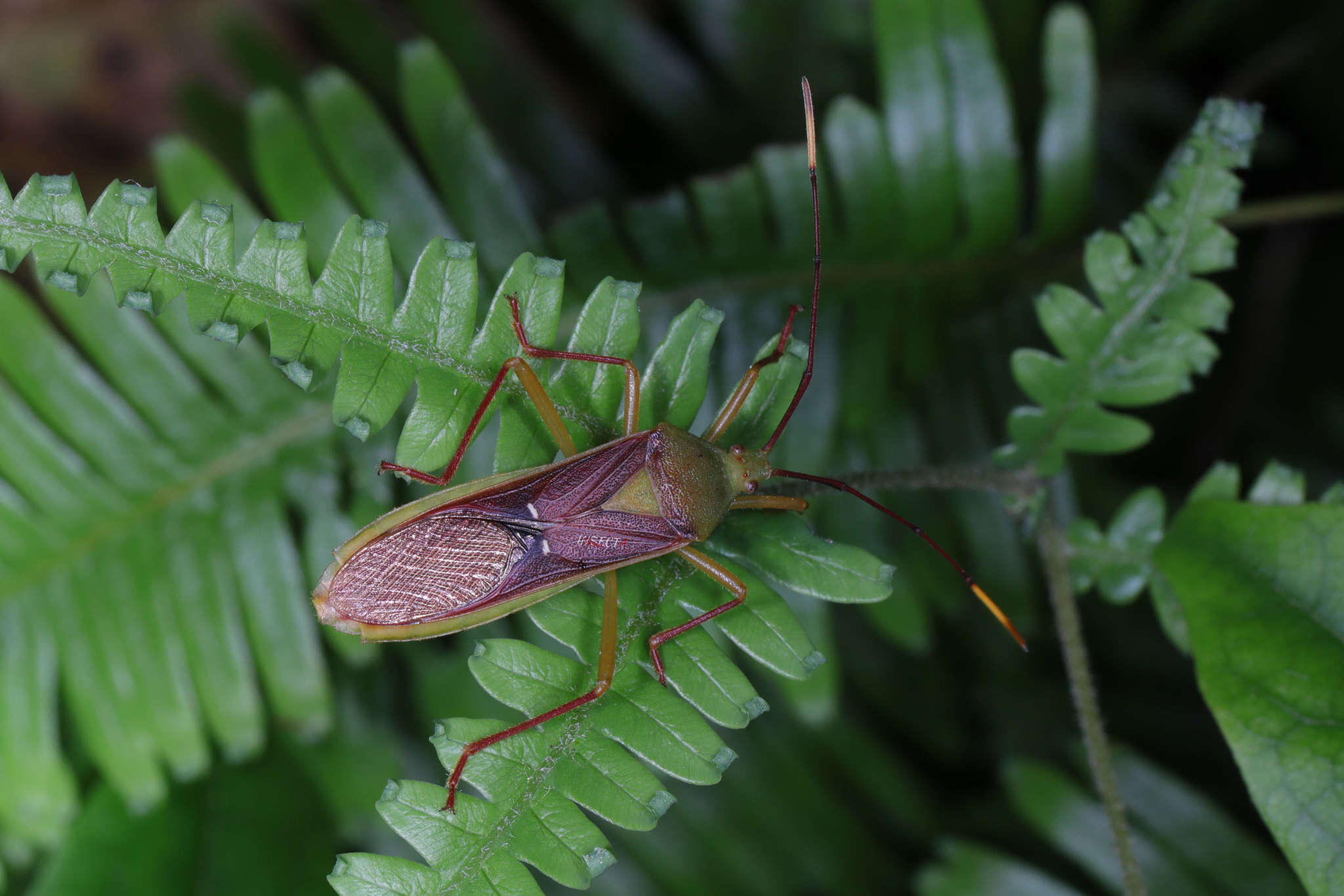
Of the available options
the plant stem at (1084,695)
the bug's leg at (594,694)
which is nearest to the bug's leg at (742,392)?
the bug's leg at (594,694)

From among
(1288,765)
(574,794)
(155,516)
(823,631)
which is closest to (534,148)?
(155,516)

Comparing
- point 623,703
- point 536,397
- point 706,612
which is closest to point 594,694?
point 623,703

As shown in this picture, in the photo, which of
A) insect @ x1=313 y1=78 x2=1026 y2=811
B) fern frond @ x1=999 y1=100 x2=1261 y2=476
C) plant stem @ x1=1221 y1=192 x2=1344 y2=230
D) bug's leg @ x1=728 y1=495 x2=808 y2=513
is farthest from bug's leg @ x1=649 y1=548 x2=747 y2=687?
plant stem @ x1=1221 y1=192 x2=1344 y2=230

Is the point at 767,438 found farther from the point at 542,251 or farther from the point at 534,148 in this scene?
the point at 534,148

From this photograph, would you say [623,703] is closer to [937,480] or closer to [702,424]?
[937,480]

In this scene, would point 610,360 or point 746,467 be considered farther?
point 746,467
